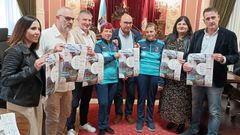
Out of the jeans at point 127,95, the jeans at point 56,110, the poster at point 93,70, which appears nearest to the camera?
the jeans at point 56,110

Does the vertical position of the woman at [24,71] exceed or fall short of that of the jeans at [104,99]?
it exceeds it

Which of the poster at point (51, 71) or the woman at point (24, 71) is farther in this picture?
the poster at point (51, 71)

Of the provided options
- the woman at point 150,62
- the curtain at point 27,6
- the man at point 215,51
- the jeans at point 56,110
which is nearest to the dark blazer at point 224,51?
the man at point 215,51

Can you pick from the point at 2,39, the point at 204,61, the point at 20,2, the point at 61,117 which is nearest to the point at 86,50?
the point at 61,117

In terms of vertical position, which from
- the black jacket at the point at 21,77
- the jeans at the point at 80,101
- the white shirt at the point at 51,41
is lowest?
the jeans at the point at 80,101

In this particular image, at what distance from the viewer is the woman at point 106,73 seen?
2590 mm

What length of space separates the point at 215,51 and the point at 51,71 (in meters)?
1.55

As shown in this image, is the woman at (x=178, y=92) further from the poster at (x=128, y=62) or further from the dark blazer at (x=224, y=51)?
the poster at (x=128, y=62)

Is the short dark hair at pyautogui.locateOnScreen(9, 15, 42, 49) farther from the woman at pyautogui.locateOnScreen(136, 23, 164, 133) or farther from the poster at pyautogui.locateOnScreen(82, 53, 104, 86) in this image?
the woman at pyautogui.locateOnScreen(136, 23, 164, 133)

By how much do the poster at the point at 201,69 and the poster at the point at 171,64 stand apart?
14 cm

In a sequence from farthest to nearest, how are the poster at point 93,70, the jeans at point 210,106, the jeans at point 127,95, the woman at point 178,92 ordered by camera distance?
the jeans at point 127,95
the woman at point 178,92
the jeans at point 210,106
the poster at point 93,70

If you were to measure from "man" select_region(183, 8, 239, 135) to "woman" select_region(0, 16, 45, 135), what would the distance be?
57.8 inches

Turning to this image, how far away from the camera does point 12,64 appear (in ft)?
5.39

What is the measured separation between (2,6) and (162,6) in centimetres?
342
